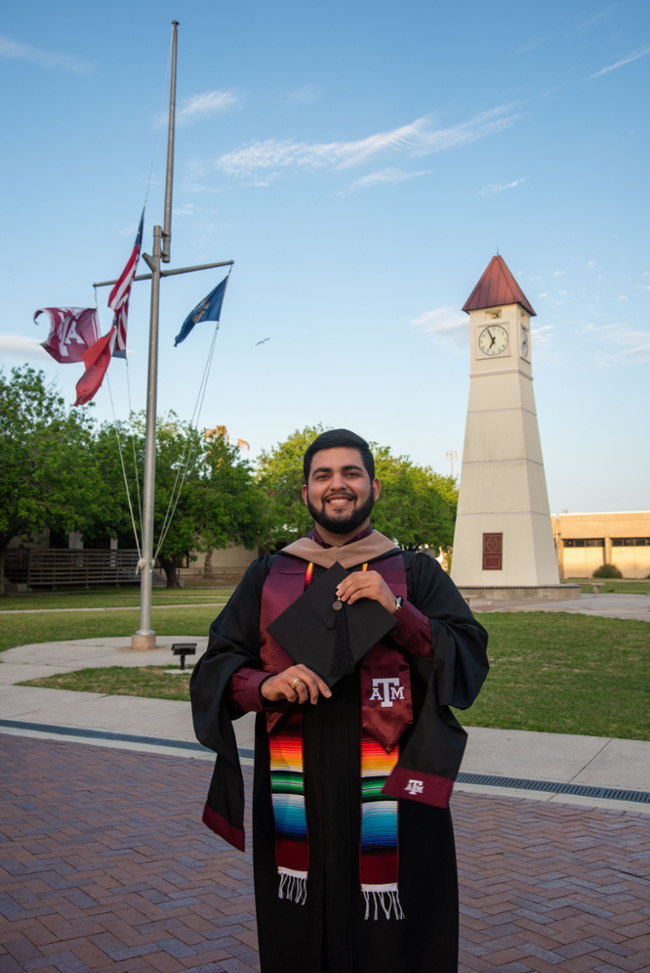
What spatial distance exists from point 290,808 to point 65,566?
39.7 m

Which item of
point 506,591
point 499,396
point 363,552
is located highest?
point 499,396

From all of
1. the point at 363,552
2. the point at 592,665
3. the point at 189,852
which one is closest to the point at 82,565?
the point at 592,665

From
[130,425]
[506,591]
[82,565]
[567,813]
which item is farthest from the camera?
[130,425]

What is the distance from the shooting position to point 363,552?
2.48 meters

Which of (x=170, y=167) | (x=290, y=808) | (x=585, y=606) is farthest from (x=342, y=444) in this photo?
(x=585, y=606)

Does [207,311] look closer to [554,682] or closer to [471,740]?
[554,682]

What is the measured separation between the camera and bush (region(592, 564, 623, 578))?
196 feet

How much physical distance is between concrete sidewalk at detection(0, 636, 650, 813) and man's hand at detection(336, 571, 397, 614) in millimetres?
4173

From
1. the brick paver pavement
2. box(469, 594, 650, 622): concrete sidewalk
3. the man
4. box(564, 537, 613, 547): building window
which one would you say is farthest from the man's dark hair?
box(564, 537, 613, 547): building window

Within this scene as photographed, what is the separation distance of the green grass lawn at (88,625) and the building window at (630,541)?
4949 cm

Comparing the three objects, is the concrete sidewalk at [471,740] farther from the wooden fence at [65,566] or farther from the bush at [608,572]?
the bush at [608,572]

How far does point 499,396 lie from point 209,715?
28437mm

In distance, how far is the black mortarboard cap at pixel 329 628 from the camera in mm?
2197

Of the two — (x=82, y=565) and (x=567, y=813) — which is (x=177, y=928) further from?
(x=82, y=565)
